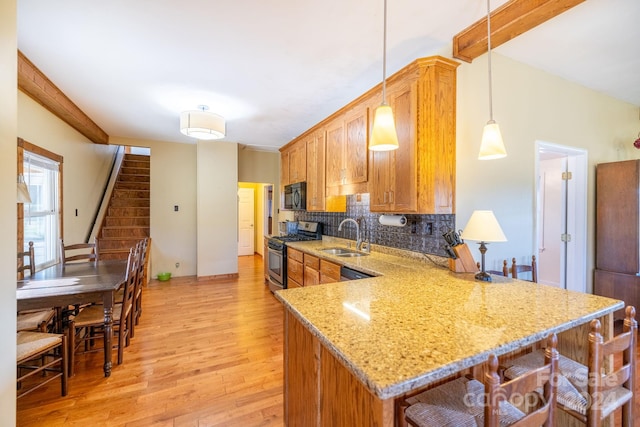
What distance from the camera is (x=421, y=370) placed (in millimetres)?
821

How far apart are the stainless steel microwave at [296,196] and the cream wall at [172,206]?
193 centimetres

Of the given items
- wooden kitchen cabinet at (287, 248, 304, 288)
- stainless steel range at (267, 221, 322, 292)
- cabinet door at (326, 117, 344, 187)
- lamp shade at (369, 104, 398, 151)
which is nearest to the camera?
lamp shade at (369, 104, 398, 151)

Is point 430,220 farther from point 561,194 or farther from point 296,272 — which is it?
point 561,194

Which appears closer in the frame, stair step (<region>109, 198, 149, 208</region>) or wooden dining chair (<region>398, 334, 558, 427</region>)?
wooden dining chair (<region>398, 334, 558, 427</region>)

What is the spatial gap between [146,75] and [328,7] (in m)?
1.87

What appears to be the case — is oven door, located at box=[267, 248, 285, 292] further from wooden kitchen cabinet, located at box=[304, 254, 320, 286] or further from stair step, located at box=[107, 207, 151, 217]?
stair step, located at box=[107, 207, 151, 217]

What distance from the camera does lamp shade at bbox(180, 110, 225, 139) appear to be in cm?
313

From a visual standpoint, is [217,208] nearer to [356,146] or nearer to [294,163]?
[294,163]

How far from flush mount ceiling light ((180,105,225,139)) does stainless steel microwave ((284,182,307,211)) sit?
151 cm

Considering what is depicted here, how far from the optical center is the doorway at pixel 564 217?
3.18 m

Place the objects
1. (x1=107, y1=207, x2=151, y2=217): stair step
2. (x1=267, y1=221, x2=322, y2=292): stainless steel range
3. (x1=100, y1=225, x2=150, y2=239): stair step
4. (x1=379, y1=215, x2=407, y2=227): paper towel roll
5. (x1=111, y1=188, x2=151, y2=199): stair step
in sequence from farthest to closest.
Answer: (x1=111, y1=188, x2=151, y2=199): stair step → (x1=107, y1=207, x2=151, y2=217): stair step → (x1=100, y1=225, x2=150, y2=239): stair step → (x1=267, y1=221, x2=322, y2=292): stainless steel range → (x1=379, y1=215, x2=407, y2=227): paper towel roll

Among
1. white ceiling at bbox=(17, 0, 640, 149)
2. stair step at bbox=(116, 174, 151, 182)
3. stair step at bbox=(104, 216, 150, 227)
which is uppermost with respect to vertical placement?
white ceiling at bbox=(17, 0, 640, 149)

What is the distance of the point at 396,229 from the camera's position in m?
2.94

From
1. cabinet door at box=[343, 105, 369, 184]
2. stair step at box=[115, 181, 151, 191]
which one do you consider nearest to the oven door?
cabinet door at box=[343, 105, 369, 184]
